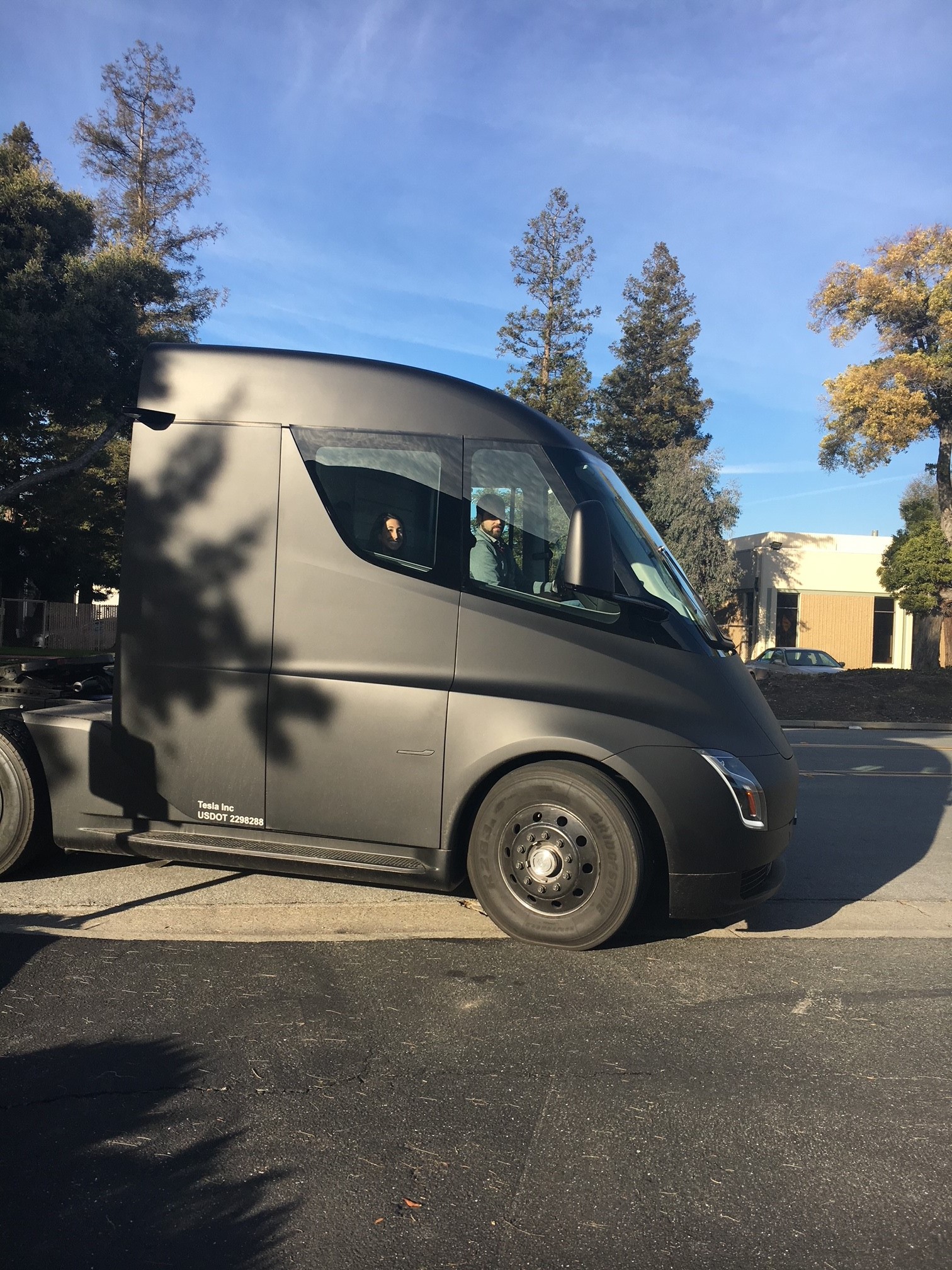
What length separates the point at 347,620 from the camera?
473cm

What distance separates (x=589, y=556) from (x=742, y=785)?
127 cm

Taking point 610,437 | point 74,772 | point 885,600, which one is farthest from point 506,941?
point 610,437

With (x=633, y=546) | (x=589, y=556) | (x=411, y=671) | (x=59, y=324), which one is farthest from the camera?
(x=59, y=324)

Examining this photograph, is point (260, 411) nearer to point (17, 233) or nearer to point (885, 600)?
point (17, 233)

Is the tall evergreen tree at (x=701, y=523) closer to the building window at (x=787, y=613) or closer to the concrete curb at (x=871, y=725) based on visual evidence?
the building window at (x=787, y=613)

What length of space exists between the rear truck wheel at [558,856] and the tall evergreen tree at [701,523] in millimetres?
33635

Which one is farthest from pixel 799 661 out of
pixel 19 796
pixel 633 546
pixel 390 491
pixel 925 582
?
pixel 19 796

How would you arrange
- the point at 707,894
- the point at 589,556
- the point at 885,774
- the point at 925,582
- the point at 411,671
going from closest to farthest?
the point at 707,894 < the point at 589,556 < the point at 411,671 < the point at 885,774 < the point at 925,582

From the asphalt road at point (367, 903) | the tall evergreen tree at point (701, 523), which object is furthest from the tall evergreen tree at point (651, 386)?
the asphalt road at point (367, 903)

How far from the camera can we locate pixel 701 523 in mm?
38312

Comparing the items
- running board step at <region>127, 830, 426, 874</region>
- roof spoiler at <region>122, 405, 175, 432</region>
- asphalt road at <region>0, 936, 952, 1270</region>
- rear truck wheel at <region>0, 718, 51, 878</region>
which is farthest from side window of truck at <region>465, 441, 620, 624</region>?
rear truck wheel at <region>0, 718, 51, 878</region>

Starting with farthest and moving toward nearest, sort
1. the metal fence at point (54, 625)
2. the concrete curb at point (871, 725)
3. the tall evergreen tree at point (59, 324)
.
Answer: the metal fence at point (54, 625), the tall evergreen tree at point (59, 324), the concrete curb at point (871, 725)

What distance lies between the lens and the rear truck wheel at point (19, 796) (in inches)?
209

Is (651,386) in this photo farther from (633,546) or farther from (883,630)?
(633,546)
